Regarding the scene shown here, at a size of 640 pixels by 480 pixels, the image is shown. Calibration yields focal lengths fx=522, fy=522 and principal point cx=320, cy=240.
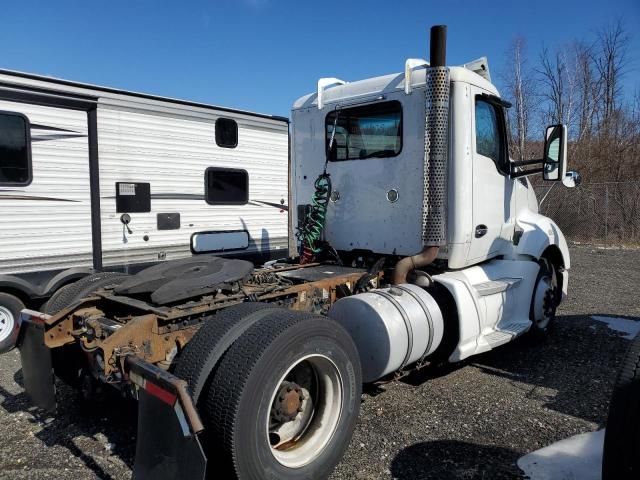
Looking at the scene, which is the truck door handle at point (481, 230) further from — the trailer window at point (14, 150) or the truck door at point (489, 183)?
the trailer window at point (14, 150)

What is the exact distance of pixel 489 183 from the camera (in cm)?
518

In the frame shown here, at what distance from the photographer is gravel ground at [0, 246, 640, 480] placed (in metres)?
3.35

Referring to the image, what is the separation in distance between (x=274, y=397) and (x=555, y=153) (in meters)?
3.91

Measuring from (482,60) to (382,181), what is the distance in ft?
5.48

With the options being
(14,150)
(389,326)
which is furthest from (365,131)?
(14,150)

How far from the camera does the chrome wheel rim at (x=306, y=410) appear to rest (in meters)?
3.08

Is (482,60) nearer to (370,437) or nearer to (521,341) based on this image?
(521,341)

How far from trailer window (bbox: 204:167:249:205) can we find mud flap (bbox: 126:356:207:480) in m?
5.51

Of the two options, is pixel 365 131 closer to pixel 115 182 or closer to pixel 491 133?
pixel 491 133

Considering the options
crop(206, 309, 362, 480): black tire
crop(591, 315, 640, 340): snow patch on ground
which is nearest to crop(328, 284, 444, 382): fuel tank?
crop(206, 309, 362, 480): black tire

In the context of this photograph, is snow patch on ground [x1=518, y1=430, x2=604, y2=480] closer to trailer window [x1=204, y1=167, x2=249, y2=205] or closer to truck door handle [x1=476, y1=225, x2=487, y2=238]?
truck door handle [x1=476, y1=225, x2=487, y2=238]

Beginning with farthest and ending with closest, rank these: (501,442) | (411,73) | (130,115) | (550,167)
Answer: (130,115)
(550,167)
(411,73)
(501,442)

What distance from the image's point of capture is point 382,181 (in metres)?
5.16

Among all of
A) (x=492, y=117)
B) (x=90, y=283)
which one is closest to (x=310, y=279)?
(x=90, y=283)
